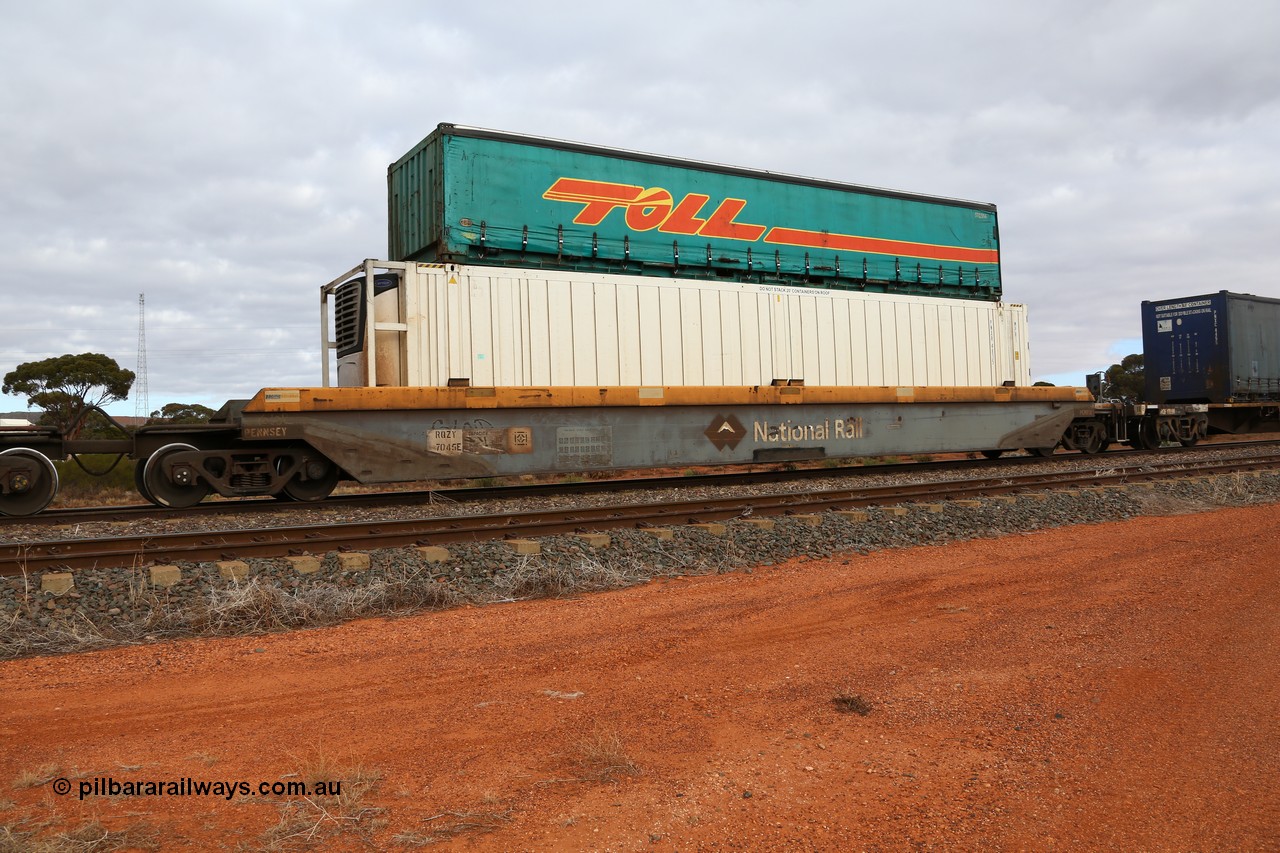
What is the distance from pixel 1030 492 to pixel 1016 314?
6.42m

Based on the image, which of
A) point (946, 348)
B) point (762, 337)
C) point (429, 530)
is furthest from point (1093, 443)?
point (429, 530)

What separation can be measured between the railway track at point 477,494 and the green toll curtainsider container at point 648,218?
118 inches

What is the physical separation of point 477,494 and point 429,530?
3.92m

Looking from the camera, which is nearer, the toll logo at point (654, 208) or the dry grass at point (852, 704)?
the dry grass at point (852, 704)

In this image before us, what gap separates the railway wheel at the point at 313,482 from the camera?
31.2ft

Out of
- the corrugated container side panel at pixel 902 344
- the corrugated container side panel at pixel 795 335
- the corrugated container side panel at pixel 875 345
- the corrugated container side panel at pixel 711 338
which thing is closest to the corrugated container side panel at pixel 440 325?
the corrugated container side panel at pixel 711 338

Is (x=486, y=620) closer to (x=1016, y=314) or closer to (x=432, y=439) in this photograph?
(x=432, y=439)

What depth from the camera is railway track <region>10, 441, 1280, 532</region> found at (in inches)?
332

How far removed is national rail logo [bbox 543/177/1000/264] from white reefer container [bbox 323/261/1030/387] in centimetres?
84

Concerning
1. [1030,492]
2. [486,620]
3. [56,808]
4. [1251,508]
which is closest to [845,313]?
[1030,492]

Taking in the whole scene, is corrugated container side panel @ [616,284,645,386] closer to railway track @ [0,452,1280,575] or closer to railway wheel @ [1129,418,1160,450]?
railway track @ [0,452,1280,575]

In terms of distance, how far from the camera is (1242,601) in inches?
211

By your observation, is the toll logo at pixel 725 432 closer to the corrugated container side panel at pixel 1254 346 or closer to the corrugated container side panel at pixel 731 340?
the corrugated container side panel at pixel 731 340

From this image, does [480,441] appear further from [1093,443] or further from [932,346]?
[1093,443]
